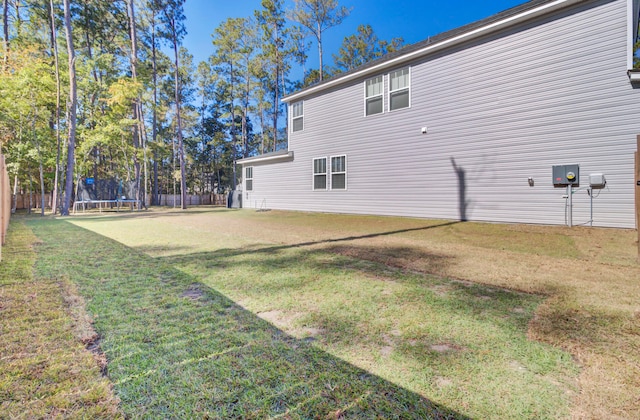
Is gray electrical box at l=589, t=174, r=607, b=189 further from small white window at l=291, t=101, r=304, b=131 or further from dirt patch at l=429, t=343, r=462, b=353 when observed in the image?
small white window at l=291, t=101, r=304, b=131

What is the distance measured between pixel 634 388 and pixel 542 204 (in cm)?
631

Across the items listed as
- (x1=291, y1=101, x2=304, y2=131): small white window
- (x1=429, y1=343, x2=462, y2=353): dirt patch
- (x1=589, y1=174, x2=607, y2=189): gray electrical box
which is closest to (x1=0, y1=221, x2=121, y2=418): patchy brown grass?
(x1=429, y1=343, x2=462, y2=353): dirt patch

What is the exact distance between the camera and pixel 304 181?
1175cm

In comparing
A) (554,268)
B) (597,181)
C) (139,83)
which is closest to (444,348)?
(554,268)

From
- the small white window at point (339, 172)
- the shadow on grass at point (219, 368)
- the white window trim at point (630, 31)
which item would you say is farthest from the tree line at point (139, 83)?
Answer: the white window trim at point (630, 31)

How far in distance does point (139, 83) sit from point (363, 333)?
16.9 meters

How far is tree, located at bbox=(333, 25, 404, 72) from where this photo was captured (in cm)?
2012

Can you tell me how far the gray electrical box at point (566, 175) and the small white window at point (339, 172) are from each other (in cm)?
575

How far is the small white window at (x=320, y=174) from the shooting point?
11.0 meters

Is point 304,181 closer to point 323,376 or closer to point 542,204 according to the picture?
point 542,204

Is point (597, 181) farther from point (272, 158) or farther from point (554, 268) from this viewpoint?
point (272, 158)

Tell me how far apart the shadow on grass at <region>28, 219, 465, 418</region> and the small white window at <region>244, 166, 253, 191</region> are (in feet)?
41.3

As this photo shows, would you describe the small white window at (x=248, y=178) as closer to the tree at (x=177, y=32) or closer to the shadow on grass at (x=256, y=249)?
the tree at (x=177, y=32)

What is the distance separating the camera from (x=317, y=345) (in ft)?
5.18
